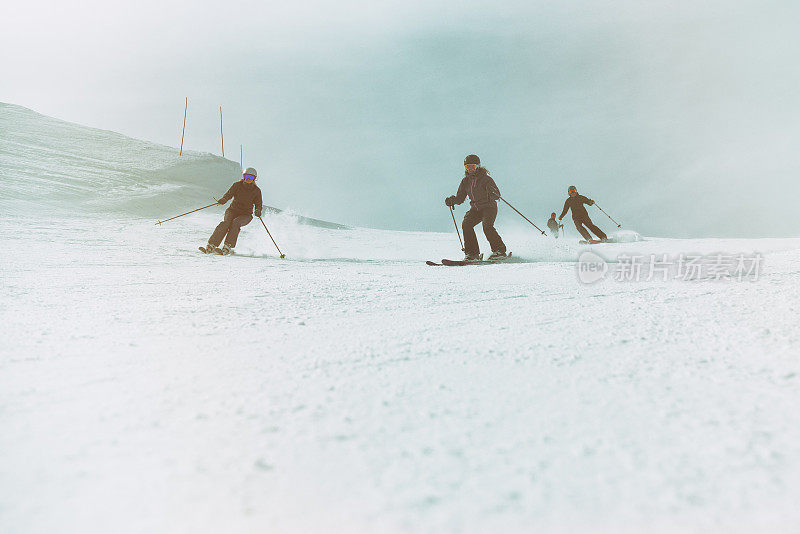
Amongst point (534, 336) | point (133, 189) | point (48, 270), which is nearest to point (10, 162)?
point (133, 189)

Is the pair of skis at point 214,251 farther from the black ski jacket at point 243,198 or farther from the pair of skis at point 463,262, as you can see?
the pair of skis at point 463,262

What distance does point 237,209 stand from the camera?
28.9 ft

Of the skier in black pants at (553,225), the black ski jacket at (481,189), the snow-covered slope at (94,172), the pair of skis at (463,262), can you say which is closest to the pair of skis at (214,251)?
the pair of skis at (463,262)

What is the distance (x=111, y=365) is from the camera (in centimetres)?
210

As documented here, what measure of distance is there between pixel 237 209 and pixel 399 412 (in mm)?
7856

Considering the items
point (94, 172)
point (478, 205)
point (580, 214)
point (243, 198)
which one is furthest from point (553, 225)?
point (94, 172)

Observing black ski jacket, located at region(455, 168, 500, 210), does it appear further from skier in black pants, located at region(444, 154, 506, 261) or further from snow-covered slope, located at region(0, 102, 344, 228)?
snow-covered slope, located at region(0, 102, 344, 228)

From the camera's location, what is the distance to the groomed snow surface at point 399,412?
116 cm

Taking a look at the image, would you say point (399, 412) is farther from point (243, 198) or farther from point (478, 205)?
point (243, 198)

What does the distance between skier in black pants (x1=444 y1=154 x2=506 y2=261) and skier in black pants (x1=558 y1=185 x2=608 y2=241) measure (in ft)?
16.7

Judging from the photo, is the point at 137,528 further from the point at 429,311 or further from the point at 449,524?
the point at 429,311

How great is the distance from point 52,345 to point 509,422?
7.03 ft

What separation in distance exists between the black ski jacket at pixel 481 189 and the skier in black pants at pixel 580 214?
5.04 m

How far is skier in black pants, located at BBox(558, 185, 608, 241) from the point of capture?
1289cm
